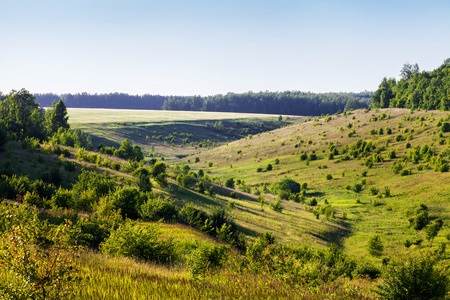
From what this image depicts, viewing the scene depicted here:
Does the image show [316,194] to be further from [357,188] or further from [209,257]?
[209,257]

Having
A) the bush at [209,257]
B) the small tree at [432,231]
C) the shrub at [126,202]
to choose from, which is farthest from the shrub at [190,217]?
the small tree at [432,231]

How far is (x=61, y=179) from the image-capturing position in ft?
92.6

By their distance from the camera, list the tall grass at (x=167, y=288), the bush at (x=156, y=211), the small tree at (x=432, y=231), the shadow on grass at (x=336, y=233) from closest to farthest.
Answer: the tall grass at (x=167, y=288) < the bush at (x=156, y=211) < the small tree at (x=432, y=231) < the shadow on grass at (x=336, y=233)

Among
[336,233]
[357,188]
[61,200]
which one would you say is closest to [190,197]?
[61,200]

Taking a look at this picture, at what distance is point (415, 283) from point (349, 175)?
61.4 m

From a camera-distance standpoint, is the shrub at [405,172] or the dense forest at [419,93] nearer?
the shrub at [405,172]

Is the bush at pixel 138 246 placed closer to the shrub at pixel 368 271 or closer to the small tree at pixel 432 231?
the shrub at pixel 368 271

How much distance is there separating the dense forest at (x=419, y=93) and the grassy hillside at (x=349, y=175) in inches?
478

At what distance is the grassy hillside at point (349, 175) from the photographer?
115ft

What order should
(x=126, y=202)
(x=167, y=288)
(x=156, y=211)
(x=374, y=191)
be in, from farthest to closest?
(x=374, y=191) < (x=126, y=202) < (x=156, y=211) < (x=167, y=288)

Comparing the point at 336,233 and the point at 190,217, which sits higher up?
the point at 190,217

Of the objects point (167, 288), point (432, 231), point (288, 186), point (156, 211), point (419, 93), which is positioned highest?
point (419, 93)

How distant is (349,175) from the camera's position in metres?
64.7

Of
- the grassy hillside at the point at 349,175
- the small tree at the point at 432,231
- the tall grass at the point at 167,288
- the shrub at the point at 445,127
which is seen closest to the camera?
the tall grass at the point at 167,288
